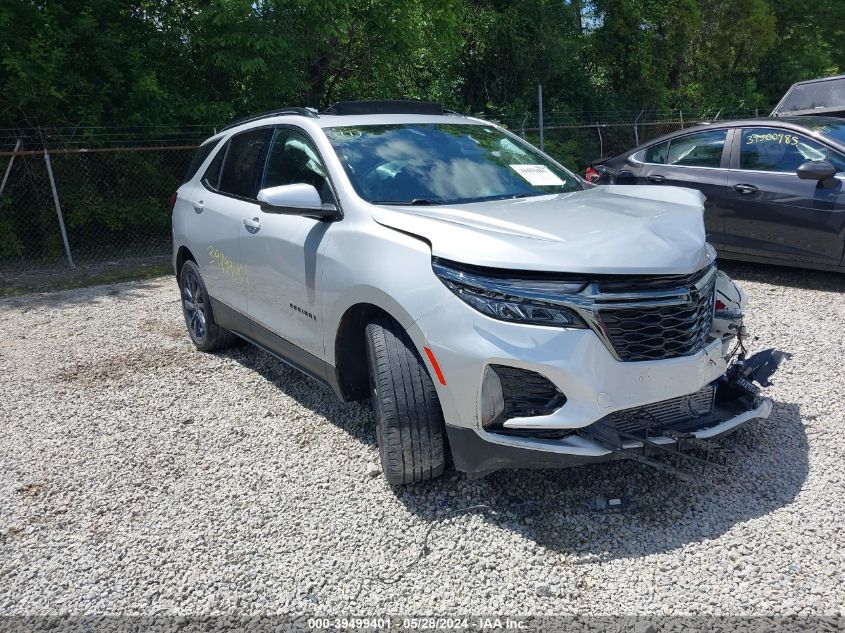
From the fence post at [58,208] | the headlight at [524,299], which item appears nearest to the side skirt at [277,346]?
the headlight at [524,299]

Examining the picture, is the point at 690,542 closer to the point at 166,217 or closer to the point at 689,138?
the point at 689,138

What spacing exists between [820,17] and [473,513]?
3238 centimetres

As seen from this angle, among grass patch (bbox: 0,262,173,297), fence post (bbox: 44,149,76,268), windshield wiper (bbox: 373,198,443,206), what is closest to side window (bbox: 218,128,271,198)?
windshield wiper (bbox: 373,198,443,206)

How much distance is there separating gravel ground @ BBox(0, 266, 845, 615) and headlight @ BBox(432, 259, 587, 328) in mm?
977

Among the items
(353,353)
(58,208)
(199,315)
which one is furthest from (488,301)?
(58,208)

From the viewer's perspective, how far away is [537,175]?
413 centimetres

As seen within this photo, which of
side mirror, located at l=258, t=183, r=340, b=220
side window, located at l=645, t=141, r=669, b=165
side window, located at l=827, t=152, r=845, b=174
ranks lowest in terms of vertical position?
side window, located at l=827, t=152, r=845, b=174

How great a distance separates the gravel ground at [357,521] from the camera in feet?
8.76

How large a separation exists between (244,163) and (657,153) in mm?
4963

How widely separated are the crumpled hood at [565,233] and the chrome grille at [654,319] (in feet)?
0.24

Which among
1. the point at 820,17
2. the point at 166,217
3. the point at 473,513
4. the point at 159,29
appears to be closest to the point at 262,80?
the point at 159,29

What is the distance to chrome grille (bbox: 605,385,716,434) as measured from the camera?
9.34 feet

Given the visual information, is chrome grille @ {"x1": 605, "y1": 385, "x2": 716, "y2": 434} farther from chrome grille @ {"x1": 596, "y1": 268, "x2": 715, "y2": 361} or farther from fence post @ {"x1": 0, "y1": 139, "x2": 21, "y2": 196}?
fence post @ {"x1": 0, "y1": 139, "x2": 21, "y2": 196}

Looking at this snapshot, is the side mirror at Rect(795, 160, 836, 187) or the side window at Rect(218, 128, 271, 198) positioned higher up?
the side window at Rect(218, 128, 271, 198)
